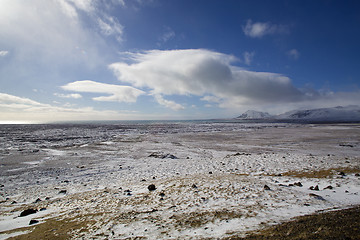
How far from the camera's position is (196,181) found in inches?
415

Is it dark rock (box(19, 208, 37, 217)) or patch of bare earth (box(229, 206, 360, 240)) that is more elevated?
patch of bare earth (box(229, 206, 360, 240))

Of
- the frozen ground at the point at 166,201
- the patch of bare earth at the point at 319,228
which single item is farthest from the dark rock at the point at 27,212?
the patch of bare earth at the point at 319,228

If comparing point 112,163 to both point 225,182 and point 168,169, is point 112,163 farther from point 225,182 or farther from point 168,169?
point 225,182

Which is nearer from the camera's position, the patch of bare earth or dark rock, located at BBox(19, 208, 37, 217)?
the patch of bare earth

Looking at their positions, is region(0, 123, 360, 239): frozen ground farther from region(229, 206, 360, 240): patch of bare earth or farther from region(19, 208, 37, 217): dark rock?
region(229, 206, 360, 240): patch of bare earth

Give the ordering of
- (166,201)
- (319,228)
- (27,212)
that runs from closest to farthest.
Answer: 1. (319,228)
2. (27,212)
3. (166,201)

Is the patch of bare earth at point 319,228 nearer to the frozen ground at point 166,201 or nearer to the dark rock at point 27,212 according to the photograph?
the frozen ground at point 166,201

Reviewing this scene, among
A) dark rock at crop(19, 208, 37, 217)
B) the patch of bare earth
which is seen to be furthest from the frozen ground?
the patch of bare earth

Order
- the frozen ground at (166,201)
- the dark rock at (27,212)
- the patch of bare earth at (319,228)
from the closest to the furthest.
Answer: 1. the patch of bare earth at (319,228)
2. the frozen ground at (166,201)
3. the dark rock at (27,212)

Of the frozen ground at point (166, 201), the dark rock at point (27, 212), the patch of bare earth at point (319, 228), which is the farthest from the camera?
the dark rock at point (27, 212)

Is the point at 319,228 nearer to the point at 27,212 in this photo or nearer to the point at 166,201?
the point at 166,201

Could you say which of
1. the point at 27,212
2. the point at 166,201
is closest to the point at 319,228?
the point at 166,201

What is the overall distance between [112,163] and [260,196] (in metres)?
14.1

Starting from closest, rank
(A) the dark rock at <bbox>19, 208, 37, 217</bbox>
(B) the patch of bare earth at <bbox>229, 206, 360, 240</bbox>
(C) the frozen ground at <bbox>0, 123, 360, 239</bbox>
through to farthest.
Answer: (B) the patch of bare earth at <bbox>229, 206, 360, 240</bbox>
(C) the frozen ground at <bbox>0, 123, 360, 239</bbox>
(A) the dark rock at <bbox>19, 208, 37, 217</bbox>
